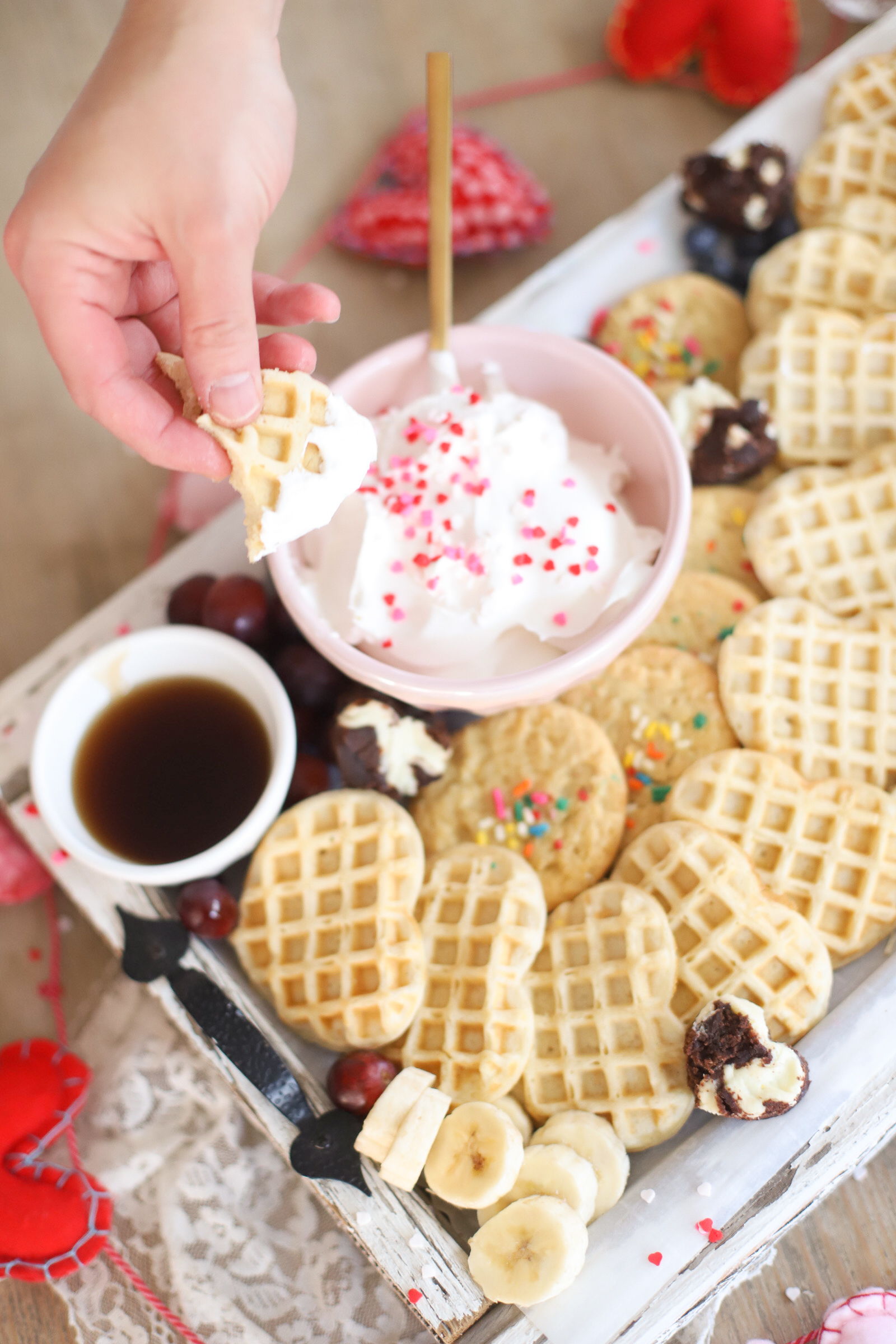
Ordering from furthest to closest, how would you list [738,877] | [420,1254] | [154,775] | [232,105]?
[154,775], [738,877], [420,1254], [232,105]

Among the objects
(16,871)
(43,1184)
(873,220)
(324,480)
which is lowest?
(43,1184)

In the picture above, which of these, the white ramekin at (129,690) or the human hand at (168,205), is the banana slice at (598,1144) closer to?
the white ramekin at (129,690)

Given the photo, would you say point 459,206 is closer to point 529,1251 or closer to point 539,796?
point 539,796

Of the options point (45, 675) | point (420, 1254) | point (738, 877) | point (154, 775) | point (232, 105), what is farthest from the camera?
point (45, 675)

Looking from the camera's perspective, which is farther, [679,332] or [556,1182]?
[679,332]

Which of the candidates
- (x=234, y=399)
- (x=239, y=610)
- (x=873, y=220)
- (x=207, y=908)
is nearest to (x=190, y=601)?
(x=239, y=610)

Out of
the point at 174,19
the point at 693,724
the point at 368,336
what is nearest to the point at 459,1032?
the point at 693,724

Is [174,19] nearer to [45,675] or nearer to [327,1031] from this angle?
[45,675]
